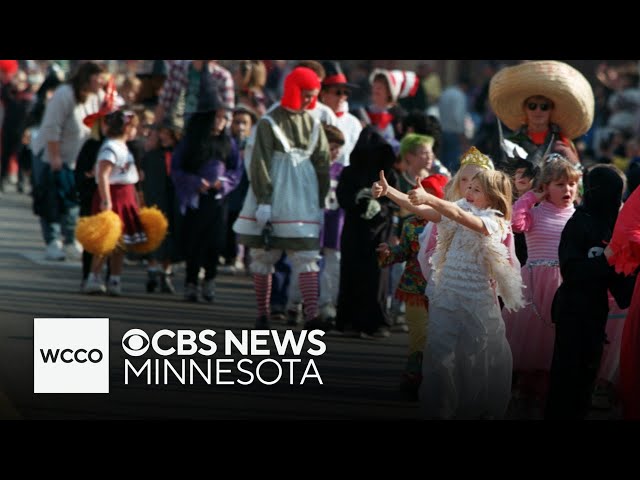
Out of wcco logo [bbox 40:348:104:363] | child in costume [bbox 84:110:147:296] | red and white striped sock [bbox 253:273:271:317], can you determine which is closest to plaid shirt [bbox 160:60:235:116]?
child in costume [bbox 84:110:147:296]

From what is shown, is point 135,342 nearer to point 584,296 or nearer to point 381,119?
point 381,119

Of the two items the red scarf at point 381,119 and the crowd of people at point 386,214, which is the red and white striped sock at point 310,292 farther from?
the red scarf at point 381,119

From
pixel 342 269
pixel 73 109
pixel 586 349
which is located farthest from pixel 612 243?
pixel 73 109

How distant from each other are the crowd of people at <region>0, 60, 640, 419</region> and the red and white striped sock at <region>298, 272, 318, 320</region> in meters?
0.01

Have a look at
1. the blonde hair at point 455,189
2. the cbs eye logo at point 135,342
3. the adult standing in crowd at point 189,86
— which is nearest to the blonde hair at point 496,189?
the blonde hair at point 455,189

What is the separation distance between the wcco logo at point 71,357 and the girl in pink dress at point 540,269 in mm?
2522

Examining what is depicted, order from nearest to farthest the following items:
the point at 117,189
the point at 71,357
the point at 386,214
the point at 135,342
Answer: the point at 71,357 → the point at 135,342 → the point at 386,214 → the point at 117,189

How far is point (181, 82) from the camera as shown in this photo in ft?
51.4

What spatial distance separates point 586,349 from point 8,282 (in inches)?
295

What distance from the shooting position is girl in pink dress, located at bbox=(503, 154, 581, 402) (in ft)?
32.0

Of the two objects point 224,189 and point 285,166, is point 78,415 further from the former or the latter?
point 224,189

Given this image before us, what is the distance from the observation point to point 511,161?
10.7 m

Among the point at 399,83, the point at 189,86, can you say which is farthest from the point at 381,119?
the point at 189,86

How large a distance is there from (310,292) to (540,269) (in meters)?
2.91
